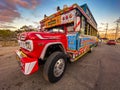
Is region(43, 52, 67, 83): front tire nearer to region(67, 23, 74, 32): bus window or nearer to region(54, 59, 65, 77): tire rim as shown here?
region(54, 59, 65, 77): tire rim

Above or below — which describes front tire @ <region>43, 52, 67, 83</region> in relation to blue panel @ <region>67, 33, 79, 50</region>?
below

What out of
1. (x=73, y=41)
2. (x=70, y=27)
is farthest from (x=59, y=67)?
(x=70, y=27)

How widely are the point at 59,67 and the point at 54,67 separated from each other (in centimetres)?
28

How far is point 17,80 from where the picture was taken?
2.49m

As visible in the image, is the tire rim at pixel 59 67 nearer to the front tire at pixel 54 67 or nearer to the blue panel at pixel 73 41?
the front tire at pixel 54 67

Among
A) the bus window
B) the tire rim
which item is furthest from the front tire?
the bus window

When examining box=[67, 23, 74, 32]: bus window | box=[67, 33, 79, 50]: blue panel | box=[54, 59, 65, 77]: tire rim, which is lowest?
box=[54, 59, 65, 77]: tire rim

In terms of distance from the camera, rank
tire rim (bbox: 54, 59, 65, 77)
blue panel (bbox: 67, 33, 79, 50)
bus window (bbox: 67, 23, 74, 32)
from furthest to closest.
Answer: bus window (bbox: 67, 23, 74, 32) → blue panel (bbox: 67, 33, 79, 50) → tire rim (bbox: 54, 59, 65, 77)

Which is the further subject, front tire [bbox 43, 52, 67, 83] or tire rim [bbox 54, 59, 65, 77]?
tire rim [bbox 54, 59, 65, 77]

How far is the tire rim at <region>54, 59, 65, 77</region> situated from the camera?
2.28 metres

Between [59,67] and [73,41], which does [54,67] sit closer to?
[59,67]

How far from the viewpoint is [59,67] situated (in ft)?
7.89

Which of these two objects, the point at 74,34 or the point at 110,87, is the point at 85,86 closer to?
the point at 110,87

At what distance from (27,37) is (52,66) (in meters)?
1.05
